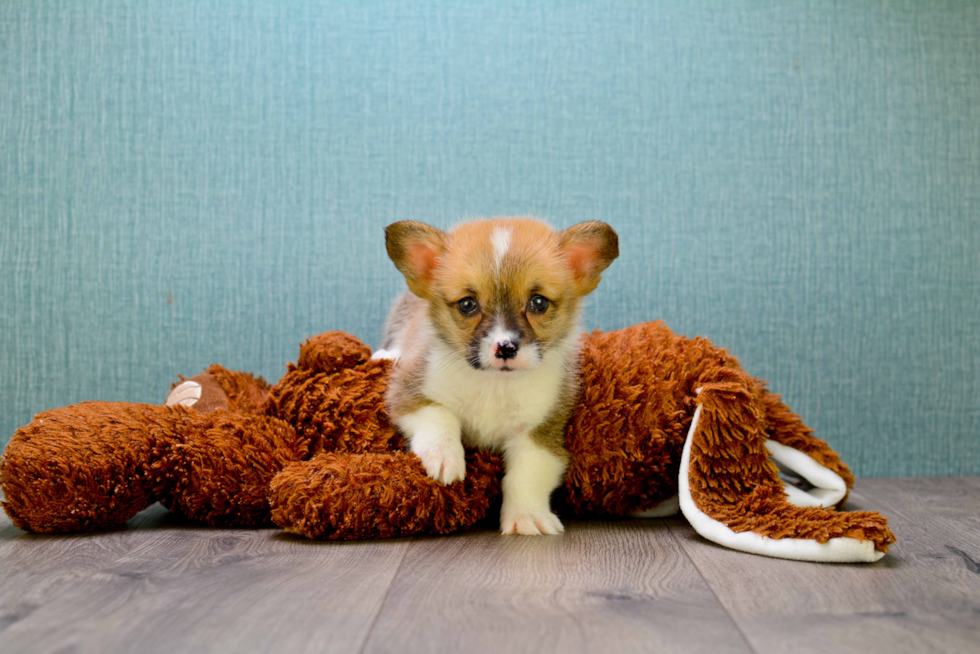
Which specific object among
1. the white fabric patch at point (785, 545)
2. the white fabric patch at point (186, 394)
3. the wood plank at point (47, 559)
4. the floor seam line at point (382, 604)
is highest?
the white fabric patch at point (186, 394)

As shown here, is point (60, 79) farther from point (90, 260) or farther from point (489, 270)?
point (489, 270)

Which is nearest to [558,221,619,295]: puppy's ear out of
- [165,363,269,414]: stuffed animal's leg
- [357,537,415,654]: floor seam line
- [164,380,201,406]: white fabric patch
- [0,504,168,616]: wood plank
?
[357,537,415,654]: floor seam line

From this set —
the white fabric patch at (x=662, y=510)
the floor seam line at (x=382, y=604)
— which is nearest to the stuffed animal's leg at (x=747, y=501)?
the white fabric patch at (x=662, y=510)

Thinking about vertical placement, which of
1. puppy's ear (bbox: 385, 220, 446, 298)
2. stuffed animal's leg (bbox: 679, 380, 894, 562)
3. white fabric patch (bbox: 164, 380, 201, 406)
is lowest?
stuffed animal's leg (bbox: 679, 380, 894, 562)

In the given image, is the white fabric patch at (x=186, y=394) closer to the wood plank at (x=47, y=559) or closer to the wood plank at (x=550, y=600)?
the wood plank at (x=47, y=559)

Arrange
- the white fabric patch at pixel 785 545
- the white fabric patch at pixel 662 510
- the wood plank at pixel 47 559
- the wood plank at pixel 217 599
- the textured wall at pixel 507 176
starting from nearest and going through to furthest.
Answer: the wood plank at pixel 217 599
the wood plank at pixel 47 559
the white fabric patch at pixel 785 545
the white fabric patch at pixel 662 510
the textured wall at pixel 507 176

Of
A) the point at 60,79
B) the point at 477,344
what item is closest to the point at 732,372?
the point at 477,344

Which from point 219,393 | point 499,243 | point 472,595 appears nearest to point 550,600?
point 472,595

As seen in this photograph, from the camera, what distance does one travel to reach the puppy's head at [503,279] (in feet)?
5.69

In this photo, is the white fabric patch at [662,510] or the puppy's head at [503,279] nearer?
the puppy's head at [503,279]

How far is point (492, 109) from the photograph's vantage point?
276 centimetres

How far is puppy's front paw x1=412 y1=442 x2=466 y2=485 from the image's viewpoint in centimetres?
174

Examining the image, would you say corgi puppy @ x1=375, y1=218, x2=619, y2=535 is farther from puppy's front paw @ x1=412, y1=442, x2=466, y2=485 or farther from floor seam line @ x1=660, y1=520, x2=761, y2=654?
floor seam line @ x1=660, y1=520, x2=761, y2=654

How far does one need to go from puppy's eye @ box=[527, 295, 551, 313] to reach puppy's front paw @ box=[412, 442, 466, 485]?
0.37 meters
